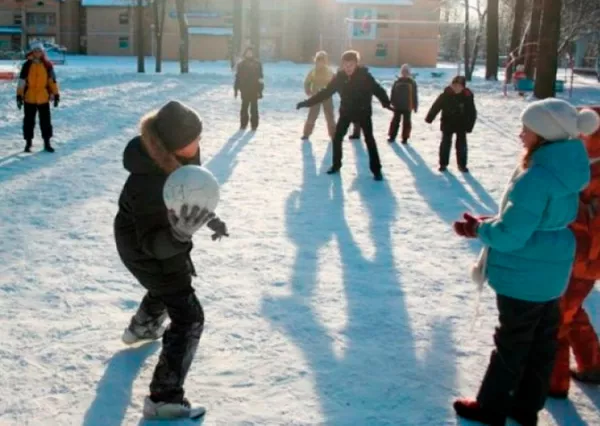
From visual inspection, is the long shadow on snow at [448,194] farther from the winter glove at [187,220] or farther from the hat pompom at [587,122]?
the winter glove at [187,220]

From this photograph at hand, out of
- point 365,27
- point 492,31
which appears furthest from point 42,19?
point 492,31

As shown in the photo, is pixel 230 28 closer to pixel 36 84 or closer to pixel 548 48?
pixel 548 48

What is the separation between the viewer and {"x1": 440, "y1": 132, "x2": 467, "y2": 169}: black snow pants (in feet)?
34.4

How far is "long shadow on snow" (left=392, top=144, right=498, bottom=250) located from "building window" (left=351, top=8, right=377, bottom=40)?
45552mm

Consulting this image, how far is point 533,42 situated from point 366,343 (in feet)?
87.8

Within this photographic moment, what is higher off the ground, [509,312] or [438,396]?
[509,312]

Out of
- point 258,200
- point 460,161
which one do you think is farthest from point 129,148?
point 460,161

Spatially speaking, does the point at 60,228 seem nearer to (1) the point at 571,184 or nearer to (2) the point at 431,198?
(2) the point at 431,198

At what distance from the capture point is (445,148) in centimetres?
1057

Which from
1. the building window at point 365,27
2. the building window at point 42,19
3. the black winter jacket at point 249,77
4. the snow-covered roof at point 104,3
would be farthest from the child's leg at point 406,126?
the building window at point 42,19

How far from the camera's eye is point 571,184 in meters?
2.97

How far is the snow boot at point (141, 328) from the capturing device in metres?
4.16

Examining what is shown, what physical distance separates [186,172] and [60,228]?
4376mm

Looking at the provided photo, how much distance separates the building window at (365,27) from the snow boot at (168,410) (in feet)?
176
